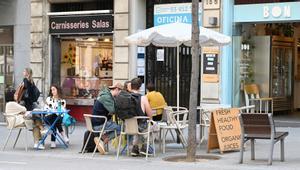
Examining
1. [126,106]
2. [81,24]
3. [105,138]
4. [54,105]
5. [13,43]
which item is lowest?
[105,138]

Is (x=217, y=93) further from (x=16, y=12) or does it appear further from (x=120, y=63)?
(x=16, y=12)

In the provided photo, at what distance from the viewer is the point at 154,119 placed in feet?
43.9

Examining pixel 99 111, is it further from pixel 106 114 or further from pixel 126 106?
pixel 126 106

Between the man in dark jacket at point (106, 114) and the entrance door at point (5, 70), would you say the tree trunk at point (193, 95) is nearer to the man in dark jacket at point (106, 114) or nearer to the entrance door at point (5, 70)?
the man in dark jacket at point (106, 114)

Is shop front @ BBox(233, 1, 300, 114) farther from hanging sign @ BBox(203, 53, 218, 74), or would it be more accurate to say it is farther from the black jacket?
the black jacket

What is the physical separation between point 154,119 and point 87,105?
22.5ft

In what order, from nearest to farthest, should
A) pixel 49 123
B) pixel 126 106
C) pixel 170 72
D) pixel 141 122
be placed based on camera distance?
pixel 126 106
pixel 141 122
pixel 49 123
pixel 170 72

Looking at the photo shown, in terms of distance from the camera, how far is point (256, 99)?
18.3 m

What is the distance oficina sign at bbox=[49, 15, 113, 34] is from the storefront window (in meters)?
0.42

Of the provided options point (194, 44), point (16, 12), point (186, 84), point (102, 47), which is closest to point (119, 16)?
point (102, 47)

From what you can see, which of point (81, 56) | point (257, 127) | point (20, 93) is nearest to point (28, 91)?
point (20, 93)

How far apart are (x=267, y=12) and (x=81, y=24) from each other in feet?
20.5

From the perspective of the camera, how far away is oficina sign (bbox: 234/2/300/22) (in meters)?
16.5

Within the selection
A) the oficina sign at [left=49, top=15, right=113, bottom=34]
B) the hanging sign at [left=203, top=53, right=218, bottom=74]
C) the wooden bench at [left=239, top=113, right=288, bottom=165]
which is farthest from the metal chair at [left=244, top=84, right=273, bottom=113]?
the wooden bench at [left=239, top=113, right=288, bottom=165]
